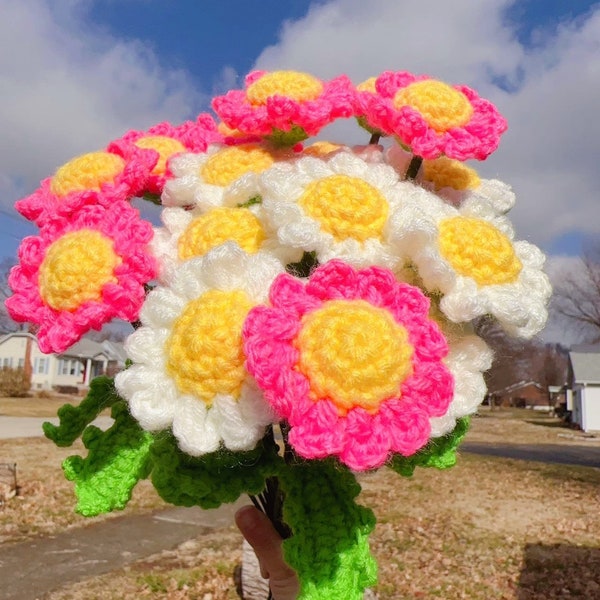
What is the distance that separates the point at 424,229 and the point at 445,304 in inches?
5.7

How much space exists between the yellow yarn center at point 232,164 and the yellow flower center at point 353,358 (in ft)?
1.75

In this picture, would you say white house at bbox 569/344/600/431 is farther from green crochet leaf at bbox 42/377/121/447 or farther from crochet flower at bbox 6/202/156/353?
crochet flower at bbox 6/202/156/353

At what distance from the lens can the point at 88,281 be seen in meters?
1.27

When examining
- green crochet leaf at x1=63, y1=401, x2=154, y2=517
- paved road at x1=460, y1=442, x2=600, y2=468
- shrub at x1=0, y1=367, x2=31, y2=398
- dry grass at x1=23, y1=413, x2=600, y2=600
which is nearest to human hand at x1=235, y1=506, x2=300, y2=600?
green crochet leaf at x1=63, y1=401, x2=154, y2=517

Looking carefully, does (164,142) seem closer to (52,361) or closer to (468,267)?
(468,267)

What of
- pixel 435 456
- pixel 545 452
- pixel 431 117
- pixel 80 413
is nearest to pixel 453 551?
pixel 435 456

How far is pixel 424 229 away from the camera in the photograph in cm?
111

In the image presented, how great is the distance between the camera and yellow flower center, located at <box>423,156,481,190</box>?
156 centimetres

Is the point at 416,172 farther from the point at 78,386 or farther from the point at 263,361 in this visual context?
the point at 78,386

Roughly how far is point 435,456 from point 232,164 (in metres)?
0.83

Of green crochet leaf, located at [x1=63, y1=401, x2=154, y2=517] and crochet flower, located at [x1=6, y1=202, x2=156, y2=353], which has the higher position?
crochet flower, located at [x1=6, y1=202, x2=156, y2=353]

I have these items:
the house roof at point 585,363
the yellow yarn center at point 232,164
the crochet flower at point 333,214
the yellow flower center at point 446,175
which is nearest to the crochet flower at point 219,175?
the yellow yarn center at point 232,164

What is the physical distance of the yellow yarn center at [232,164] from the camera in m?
1.44

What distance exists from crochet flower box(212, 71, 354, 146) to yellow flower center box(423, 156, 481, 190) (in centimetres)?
25
